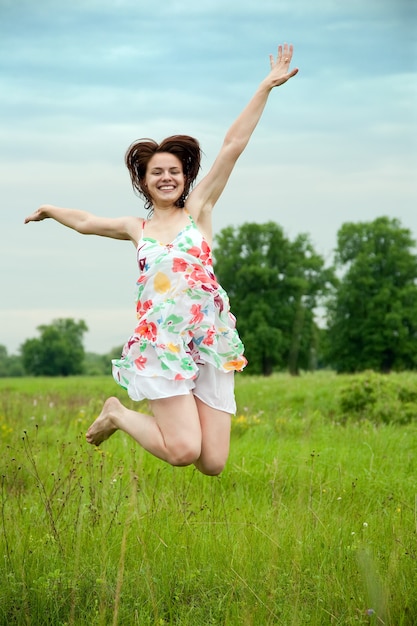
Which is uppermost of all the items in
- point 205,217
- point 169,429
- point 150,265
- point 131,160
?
point 131,160

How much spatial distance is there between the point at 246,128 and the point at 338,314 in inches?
1535

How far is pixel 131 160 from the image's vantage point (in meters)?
5.81

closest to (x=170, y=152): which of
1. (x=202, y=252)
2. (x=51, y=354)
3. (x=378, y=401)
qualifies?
(x=202, y=252)

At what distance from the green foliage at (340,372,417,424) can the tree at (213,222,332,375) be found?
3101 centimetres

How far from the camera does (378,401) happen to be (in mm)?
11688

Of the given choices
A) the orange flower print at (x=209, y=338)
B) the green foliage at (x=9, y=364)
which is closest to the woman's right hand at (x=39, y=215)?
the orange flower print at (x=209, y=338)

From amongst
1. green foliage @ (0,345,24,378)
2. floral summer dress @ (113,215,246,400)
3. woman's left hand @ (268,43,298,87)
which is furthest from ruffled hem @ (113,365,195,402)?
green foliage @ (0,345,24,378)

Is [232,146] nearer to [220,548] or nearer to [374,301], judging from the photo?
[220,548]

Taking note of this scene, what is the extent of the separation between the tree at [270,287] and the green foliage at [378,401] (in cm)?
3101

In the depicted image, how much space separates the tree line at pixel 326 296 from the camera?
42.3 metres

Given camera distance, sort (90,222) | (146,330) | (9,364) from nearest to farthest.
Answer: (146,330) < (90,222) < (9,364)

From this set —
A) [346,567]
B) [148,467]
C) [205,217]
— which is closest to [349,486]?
[148,467]

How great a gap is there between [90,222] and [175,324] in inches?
48.0

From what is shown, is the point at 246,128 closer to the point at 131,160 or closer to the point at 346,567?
the point at 131,160
